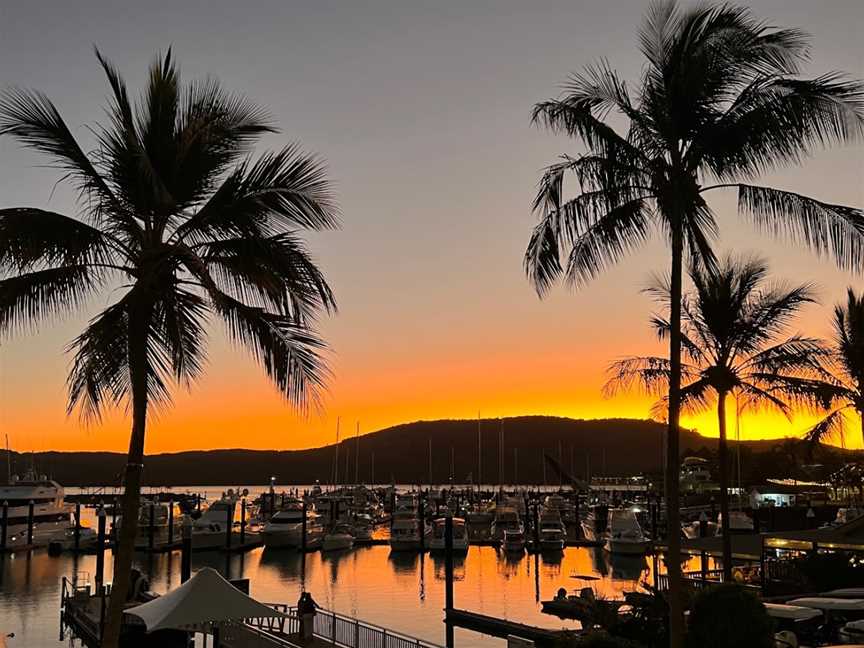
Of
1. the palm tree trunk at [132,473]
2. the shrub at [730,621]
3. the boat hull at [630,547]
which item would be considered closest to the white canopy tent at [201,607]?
the palm tree trunk at [132,473]

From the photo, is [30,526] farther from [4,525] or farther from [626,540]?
[626,540]

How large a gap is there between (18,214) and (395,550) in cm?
6911

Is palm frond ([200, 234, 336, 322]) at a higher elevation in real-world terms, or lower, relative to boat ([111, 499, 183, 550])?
higher

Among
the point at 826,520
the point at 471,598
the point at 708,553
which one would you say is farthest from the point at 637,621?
the point at 826,520

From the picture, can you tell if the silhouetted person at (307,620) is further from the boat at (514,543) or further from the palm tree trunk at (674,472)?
the boat at (514,543)

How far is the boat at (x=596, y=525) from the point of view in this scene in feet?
291

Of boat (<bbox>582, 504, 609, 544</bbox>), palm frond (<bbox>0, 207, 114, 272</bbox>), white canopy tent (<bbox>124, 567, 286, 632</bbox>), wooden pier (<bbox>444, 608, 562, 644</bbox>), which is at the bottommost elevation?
boat (<bbox>582, 504, 609, 544</bbox>)

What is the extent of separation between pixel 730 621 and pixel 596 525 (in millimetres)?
85937

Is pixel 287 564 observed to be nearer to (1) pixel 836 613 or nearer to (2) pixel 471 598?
(2) pixel 471 598

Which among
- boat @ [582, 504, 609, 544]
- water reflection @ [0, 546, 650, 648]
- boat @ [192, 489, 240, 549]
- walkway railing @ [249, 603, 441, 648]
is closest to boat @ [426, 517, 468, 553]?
water reflection @ [0, 546, 650, 648]

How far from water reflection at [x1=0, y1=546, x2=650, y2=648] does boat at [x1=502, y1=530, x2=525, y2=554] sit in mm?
891

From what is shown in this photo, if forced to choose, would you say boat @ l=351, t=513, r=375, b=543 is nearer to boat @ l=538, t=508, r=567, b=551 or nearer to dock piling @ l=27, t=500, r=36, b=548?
boat @ l=538, t=508, r=567, b=551

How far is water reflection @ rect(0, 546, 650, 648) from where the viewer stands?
4669 centimetres

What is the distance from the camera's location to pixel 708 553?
111 feet
